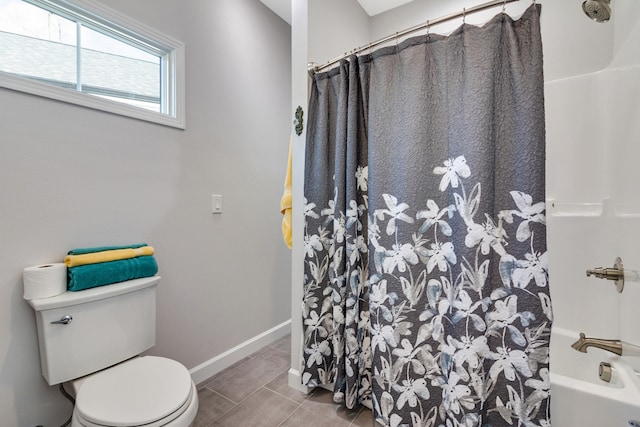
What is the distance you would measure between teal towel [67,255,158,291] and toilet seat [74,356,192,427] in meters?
0.38

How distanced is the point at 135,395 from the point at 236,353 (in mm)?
1060

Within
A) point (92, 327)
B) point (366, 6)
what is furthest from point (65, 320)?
point (366, 6)

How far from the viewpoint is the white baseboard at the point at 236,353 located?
181cm

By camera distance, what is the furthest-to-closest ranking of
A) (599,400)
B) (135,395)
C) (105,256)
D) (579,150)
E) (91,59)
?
1. (579,150)
2. (91,59)
3. (105,256)
4. (135,395)
5. (599,400)

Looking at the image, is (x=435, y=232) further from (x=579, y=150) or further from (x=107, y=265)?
(x=107, y=265)

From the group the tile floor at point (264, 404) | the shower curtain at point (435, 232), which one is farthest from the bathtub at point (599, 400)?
the tile floor at point (264, 404)

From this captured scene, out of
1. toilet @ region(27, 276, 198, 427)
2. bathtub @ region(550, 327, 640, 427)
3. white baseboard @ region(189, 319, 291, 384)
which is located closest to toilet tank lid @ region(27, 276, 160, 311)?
toilet @ region(27, 276, 198, 427)

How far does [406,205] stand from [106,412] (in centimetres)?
139

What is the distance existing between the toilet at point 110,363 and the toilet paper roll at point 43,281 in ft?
0.10

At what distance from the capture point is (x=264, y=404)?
1.60m

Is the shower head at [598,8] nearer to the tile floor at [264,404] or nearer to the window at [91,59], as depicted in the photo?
the window at [91,59]

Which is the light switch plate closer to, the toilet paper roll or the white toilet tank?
the white toilet tank

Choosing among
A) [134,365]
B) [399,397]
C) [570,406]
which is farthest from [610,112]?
[134,365]

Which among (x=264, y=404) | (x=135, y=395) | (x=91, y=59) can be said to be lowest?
(x=264, y=404)
